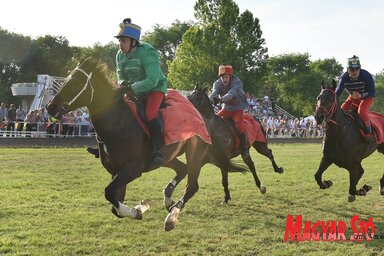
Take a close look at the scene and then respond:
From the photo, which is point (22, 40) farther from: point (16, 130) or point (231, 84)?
point (231, 84)

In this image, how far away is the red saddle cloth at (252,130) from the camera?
12.4 meters

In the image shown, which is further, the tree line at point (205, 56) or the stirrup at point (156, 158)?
the tree line at point (205, 56)

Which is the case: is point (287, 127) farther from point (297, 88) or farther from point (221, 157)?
point (297, 88)

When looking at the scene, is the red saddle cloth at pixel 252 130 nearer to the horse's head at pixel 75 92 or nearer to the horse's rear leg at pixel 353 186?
the horse's rear leg at pixel 353 186

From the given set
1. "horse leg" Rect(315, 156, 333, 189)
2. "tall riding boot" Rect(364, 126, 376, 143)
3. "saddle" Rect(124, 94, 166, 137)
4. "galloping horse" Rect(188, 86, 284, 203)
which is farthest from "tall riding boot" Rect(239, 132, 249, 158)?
"saddle" Rect(124, 94, 166, 137)

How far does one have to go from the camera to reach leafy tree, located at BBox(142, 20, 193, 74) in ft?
343

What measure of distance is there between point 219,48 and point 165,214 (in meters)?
53.7

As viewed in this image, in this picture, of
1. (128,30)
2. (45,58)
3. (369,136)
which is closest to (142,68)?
(128,30)

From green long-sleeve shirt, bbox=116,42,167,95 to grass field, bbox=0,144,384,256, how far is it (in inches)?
93.8

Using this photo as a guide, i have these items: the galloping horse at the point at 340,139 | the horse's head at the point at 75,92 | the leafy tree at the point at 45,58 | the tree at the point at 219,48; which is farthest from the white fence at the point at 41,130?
the leafy tree at the point at 45,58

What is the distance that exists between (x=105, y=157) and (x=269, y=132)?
134 ft

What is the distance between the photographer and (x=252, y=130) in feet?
41.5

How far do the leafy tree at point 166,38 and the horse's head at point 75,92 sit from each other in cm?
9655

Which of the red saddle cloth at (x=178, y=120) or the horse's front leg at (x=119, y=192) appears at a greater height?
the red saddle cloth at (x=178, y=120)
